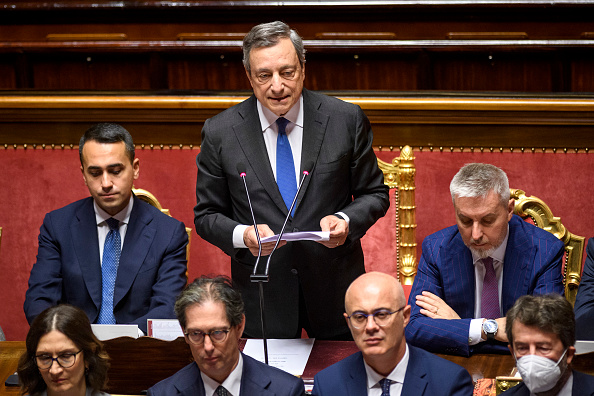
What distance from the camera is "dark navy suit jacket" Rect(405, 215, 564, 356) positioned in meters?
2.32

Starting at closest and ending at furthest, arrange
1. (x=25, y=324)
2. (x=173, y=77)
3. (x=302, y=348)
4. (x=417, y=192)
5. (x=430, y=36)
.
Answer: (x=302, y=348) → (x=417, y=192) → (x=25, y=324) → (x=173, y=77) → (x=430, y=36)

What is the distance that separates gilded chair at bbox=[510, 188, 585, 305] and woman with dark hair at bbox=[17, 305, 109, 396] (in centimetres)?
143

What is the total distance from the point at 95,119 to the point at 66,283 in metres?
0.95

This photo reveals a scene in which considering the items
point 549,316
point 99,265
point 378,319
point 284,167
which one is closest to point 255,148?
point 284,167

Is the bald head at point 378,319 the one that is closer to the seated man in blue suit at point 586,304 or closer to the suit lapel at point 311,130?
the suit lapel at point 311,130

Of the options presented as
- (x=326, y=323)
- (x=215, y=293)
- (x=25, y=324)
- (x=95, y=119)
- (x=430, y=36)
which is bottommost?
(x=25, y=324)

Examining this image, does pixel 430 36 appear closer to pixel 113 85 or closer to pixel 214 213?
pixel 113 85

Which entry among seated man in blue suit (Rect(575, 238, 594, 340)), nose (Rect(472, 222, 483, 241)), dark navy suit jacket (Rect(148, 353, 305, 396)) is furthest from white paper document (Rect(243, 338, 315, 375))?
seated man in blue suit (Rect(575, 238, 594, 340))

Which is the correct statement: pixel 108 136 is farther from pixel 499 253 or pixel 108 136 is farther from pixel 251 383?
pixel 499 253

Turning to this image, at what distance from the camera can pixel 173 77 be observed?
153 inches

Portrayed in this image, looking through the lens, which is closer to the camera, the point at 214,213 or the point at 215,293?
the point at 215,293

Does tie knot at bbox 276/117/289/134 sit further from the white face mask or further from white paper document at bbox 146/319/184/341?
the white face mask

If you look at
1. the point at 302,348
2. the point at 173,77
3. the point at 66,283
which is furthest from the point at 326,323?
the point at 173,77

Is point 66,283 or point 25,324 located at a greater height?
point 66,283
